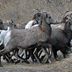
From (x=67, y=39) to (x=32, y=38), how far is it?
2.56 m

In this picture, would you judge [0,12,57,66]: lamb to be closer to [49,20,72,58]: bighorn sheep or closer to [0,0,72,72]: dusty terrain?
[49,20,72,58]: bighorn sheep

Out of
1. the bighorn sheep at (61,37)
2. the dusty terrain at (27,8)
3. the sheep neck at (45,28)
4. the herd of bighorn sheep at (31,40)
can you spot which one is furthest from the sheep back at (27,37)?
the dusty terrain at (27,8)

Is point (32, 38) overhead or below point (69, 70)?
overhead

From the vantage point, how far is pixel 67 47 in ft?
36.8

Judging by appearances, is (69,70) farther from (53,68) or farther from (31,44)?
(31,44)

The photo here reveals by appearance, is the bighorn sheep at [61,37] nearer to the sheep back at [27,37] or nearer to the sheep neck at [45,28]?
the sheep neck at [45,28]

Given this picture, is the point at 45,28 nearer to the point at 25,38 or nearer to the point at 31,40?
the point at 31,40

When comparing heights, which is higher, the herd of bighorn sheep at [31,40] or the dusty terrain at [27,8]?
the dusty terrain at [27,8]

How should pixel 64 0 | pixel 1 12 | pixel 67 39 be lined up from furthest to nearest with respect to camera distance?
pixel 64 0, pixel 1 12, pixel 67 39

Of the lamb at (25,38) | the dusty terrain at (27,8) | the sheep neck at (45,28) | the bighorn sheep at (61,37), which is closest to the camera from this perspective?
the lamb at (25,38)

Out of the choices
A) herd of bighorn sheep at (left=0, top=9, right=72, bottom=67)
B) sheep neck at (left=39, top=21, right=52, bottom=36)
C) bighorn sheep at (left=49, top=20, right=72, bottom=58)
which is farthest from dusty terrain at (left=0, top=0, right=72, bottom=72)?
sheep neck at (left=39, top=21, right=52, bottom=36)

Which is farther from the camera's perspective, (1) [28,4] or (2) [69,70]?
(1) [28,4]

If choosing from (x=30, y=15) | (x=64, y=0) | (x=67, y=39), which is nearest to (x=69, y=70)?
(x=67, y=39)

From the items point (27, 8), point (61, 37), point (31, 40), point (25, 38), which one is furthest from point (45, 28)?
point (27, 8)
